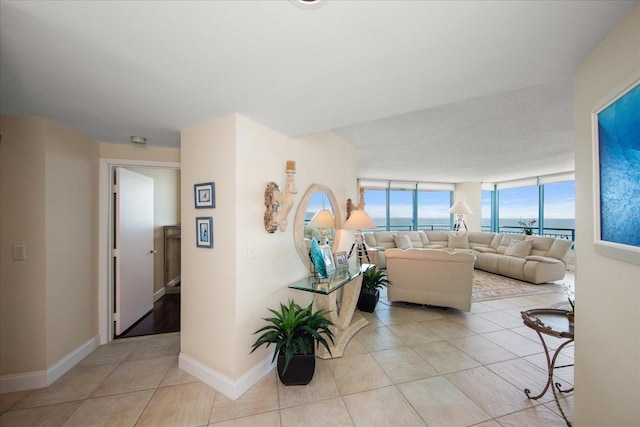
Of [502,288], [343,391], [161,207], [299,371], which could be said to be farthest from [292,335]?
[502,288]

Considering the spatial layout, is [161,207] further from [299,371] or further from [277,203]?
[299,371]

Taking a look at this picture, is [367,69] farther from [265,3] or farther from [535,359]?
[535,359]

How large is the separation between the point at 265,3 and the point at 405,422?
2489 millimetres

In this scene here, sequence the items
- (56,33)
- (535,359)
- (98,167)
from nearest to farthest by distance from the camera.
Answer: (56,33) → (535,359) → (98,167)

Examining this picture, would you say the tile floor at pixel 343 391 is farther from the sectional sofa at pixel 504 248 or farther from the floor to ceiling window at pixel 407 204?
the floor to ceiling window at pixel 407 204

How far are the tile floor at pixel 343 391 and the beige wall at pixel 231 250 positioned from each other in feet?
1.03

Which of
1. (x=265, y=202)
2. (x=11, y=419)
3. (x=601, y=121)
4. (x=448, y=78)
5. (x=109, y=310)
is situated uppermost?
(x=448, y=78)

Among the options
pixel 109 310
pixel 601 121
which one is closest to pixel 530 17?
pixel 601 121

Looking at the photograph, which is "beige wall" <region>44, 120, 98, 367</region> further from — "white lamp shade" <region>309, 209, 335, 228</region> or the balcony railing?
the balcony railing

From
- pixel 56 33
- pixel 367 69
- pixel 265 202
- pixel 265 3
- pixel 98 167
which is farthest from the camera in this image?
pixel 98 167

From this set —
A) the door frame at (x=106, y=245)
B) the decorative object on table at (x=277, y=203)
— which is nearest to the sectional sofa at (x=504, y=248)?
the decorative object on table at (x=277, y=203)

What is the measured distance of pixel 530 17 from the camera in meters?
0.98

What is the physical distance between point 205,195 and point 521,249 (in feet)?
22.1

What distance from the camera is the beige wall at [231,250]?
1.96m
